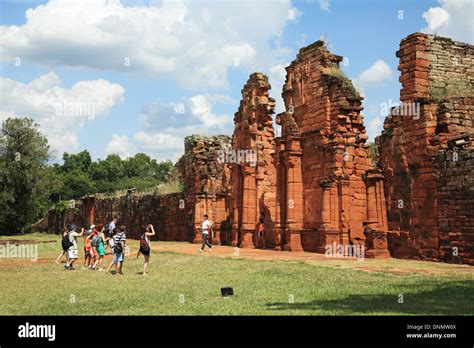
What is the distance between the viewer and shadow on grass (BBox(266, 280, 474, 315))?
8906 millimetres

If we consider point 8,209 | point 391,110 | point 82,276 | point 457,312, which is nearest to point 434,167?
point 391,110

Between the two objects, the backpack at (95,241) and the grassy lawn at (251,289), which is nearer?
the grassy lawn at (251,289)

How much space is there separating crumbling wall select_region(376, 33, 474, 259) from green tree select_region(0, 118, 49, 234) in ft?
128

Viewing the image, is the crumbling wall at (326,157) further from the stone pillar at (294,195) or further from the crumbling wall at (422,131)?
the crumbling wall at (422,131)

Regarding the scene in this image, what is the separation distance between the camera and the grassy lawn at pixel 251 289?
9586 mm

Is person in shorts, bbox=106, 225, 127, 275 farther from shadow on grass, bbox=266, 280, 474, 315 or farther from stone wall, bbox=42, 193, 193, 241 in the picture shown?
stone wall, bbox=42, 193, 193, 241

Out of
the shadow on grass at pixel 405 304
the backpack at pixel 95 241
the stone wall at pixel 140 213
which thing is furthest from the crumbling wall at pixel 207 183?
the shadow on grass at pixel 405 304

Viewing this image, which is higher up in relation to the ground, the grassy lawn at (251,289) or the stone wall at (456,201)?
the stone wall at (456,201)

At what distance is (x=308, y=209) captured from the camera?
79.6ft

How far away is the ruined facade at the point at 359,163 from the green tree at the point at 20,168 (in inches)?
1114

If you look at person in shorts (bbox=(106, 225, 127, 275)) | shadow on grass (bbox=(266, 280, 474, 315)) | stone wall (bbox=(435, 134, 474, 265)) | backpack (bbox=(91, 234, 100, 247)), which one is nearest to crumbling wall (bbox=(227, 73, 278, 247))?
backpack (bbox=(91, 234, 100, 247))

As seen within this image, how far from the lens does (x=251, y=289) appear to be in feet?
39.7

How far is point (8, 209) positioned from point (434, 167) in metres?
43.2
